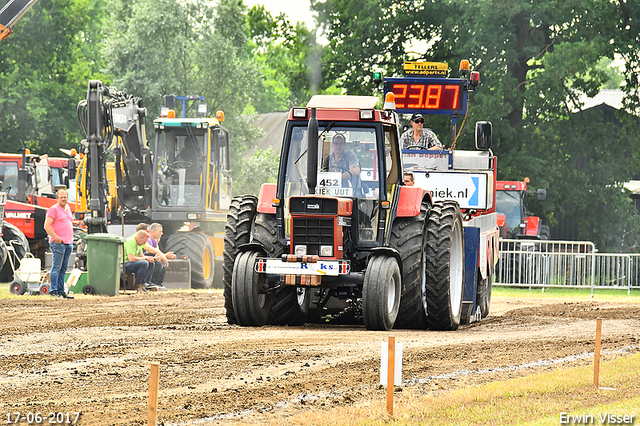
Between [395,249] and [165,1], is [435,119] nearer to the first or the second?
[165,1]

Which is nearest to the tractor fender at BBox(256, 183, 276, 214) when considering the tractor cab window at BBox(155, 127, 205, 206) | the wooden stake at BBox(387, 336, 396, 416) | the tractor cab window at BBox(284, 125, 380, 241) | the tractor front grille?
the tractor cab window at BBox(284, 125, 380, 241)

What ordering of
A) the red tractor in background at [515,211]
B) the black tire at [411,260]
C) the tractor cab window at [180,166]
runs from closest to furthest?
the black tire at [411,260] < the tractor cab window at [180,166] < the red tractor in background at [515,211]

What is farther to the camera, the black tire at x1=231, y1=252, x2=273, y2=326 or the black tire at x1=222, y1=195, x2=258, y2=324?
the black tire at x1=222, y1=195, x2=258, y2=324

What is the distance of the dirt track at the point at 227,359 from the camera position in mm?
7035

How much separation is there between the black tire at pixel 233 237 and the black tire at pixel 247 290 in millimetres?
295

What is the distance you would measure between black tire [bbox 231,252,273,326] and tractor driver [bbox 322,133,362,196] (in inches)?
52.7

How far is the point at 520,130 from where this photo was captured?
3198 cm

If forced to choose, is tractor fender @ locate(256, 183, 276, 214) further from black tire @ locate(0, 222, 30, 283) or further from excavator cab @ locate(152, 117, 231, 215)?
black tire @ locate(0, 222, 30, 283)

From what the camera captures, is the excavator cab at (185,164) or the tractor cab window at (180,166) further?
the tractor cab window at (180,166)

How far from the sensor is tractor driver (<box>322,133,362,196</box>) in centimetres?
1171

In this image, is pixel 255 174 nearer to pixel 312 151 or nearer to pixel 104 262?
pixel 104 262

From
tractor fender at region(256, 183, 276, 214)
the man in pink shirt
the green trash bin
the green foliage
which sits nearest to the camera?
tractor fender at region(256, 183, 276, 214)

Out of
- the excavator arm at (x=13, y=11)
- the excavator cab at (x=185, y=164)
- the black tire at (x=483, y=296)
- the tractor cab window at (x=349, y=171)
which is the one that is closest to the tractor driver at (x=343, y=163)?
the tractor cab window at (x=349, y=171)

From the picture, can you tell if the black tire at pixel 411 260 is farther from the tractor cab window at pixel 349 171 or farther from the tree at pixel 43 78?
the tree at pixel 43 78
